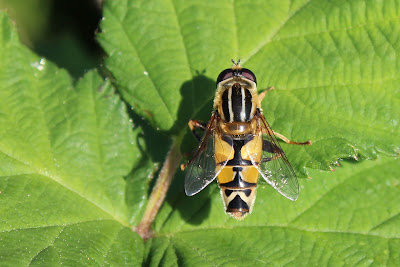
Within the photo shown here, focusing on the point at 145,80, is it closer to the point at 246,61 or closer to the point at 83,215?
the point at 246,61

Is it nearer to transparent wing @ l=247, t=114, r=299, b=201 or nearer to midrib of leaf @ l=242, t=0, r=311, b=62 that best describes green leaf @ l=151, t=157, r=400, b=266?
transparent wing @ l=247, t=114, r=299, b=201

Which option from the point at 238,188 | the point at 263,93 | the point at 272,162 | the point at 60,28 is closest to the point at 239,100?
the point at 263,93

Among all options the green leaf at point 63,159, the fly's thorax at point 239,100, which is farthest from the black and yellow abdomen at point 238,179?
the green leaf at point 63,159

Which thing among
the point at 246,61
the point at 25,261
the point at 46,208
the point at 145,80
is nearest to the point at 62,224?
the point at 46,208

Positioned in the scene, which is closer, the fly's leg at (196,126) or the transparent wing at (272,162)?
the transparent wing at (272,162)

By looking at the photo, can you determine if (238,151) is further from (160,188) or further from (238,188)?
(160,188)

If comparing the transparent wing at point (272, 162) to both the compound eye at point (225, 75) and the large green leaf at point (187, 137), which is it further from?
the compound eye at point (225, 75)

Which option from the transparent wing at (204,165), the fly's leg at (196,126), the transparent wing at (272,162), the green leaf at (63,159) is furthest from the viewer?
the fly's leg at (196,126)
